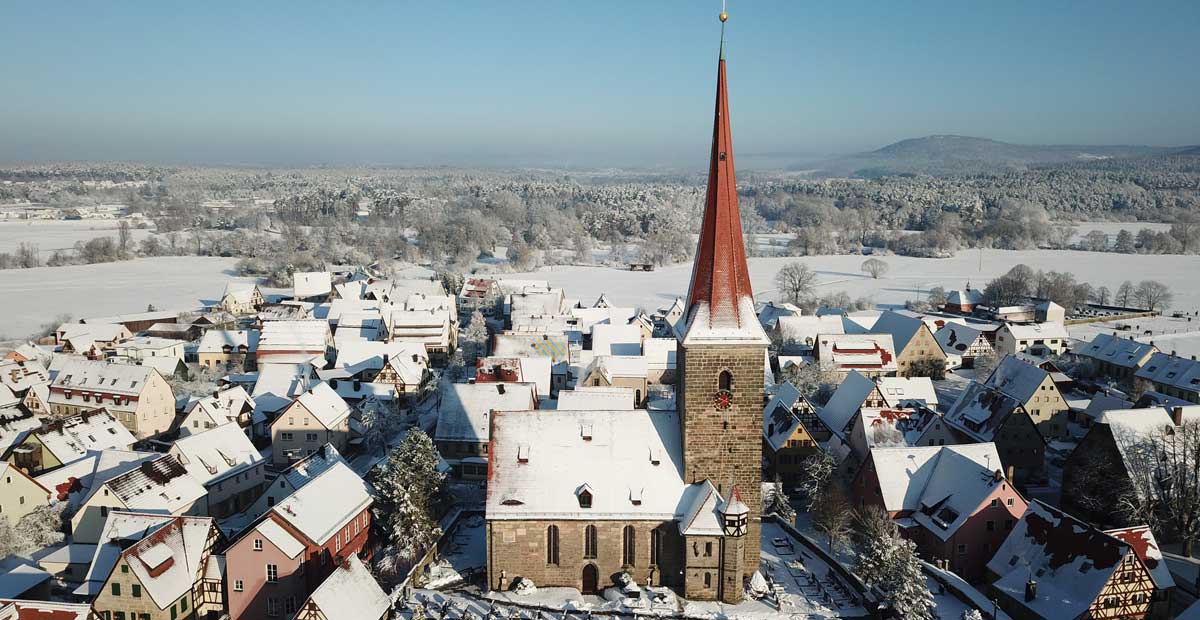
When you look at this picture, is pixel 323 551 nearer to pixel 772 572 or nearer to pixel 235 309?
pixel 772 572

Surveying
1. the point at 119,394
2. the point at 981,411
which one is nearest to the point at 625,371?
the point at 981,411

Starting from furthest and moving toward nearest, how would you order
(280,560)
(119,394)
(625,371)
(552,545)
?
(625,371)
(119,394)
(552,545)
(280,560)

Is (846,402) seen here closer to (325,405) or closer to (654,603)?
(654,603)

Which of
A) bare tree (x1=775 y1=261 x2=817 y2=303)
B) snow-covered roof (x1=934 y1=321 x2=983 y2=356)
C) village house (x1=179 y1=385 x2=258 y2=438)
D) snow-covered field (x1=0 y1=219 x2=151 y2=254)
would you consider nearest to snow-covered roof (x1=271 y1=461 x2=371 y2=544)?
village house (x1=179 y1=385 x2=258 y2=438)

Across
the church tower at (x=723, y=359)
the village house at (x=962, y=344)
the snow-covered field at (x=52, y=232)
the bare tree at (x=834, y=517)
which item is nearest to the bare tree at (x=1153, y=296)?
the village house at (x=962, y=344)

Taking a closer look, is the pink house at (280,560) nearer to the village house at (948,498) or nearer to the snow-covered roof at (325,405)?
the snow-covered roof at (325,405)

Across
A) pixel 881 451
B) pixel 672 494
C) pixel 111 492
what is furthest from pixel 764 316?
pixel 111 492
